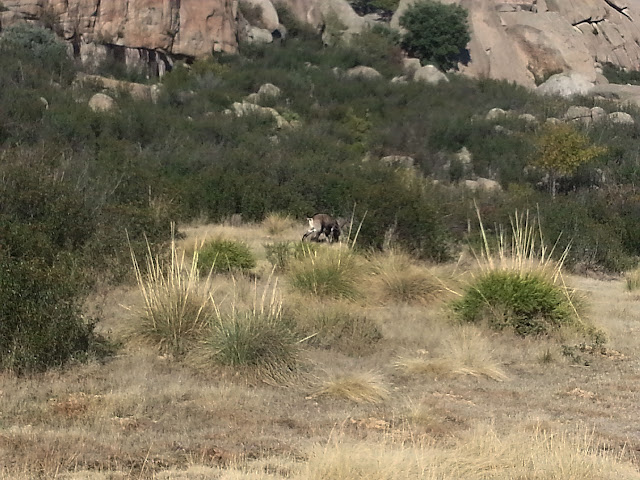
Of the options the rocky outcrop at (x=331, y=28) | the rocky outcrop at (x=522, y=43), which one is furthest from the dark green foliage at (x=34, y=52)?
the rocky outcrop at (x=522, y=43)

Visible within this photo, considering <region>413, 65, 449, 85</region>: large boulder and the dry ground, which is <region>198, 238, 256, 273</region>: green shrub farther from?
<region>413, 65, 449, 85</region>: large boulder

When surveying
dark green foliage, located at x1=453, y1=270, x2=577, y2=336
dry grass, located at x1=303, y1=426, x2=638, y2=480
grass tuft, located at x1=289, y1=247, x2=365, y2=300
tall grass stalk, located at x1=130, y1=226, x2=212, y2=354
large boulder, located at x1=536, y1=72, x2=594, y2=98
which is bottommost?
large boulder, located at x1=536, y1=72, x2=594, y2=98

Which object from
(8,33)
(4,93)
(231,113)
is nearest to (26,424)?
(4,93)

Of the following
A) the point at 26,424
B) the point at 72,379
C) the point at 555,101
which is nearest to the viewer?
the point at 26,424

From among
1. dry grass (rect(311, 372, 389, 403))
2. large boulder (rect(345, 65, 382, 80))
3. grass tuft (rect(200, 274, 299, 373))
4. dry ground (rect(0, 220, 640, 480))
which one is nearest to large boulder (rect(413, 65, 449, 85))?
large boulder (rect(345, 65, 382, 80))

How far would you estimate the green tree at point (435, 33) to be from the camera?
59.8 metres

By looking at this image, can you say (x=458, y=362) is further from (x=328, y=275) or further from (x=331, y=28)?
(x=331, y=28)

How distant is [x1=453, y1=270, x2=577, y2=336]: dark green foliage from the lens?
1112 centimetres

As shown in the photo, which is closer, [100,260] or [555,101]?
[100,260]

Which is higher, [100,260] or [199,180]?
[100,260]

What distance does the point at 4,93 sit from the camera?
107 feet

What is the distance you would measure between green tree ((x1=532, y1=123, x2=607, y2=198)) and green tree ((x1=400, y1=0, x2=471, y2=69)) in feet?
88.6

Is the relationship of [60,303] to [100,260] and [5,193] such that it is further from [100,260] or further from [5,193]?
[5,193]

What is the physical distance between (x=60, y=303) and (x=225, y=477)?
394 cm
